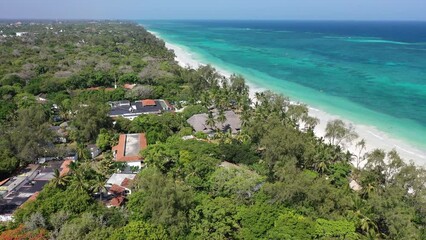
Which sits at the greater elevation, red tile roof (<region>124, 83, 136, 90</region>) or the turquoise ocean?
the turquoise ocean

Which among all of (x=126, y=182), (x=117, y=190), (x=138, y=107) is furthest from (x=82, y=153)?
(x=138, y=107)

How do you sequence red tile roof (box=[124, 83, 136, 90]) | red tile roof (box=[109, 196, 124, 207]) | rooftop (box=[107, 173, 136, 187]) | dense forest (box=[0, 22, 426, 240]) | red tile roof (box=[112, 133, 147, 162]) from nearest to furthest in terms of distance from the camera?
dense forest (box=[0, 22, 426, 240]) → red tile roof (box=[109, 196, 124, 207]) → rooftop (box=[107, 173, 136, 187]) → red tile roof (box=[112, 133, 147, 162]) → red tile roof (box=[124, 83, 136, 90])

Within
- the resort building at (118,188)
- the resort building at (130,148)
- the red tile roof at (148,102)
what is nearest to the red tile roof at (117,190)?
the resort building at (118,188)

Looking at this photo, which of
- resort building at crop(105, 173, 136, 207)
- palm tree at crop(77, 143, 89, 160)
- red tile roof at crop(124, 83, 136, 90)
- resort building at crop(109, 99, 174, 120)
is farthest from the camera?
red tile roof at crop(124, 83, 136, 90)

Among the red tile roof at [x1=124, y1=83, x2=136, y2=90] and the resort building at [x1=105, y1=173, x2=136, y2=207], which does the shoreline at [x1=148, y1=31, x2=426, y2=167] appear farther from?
the red tile roof at [x1=124, y1=83, x2=136, y2=90]

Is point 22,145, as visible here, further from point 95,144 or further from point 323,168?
point 323,168

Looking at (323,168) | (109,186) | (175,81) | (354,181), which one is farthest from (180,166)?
(175,81)

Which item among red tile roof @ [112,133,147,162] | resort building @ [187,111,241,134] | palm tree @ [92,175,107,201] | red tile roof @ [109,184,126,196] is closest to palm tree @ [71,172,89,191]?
palm tree @ [92,175,107,201]
